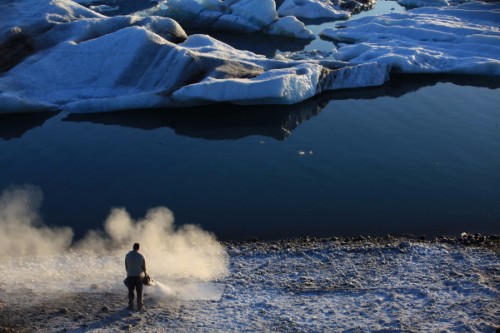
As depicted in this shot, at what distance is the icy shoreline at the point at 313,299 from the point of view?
15414 mm

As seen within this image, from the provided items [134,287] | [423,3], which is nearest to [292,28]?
[423,3]

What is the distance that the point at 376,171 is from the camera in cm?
2617

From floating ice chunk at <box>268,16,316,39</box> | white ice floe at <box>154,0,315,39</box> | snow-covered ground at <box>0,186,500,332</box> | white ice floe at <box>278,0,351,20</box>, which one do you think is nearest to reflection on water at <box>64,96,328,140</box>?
snow-covered ground at <box>0,186,500,332</box>

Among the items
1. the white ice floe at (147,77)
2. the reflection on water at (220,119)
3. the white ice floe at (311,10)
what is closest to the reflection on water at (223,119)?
the reflection on water at (220,119)

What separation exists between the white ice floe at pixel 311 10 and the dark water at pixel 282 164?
23.5m

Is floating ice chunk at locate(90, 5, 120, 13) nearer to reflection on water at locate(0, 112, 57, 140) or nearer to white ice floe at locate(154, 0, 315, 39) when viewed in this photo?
white ice floe at locate(154, 0, 315, 39)

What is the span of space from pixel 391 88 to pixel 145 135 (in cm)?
1658

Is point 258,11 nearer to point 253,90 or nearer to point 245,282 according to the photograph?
point 253,90

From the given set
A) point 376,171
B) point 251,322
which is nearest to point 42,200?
point 251,322

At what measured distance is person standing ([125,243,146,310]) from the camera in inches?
597

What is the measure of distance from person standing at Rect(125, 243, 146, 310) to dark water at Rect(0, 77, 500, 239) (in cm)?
621

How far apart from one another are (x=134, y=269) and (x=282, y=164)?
1291 cm

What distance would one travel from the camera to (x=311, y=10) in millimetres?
58406

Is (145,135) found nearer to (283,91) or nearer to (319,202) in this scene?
(283,91)
